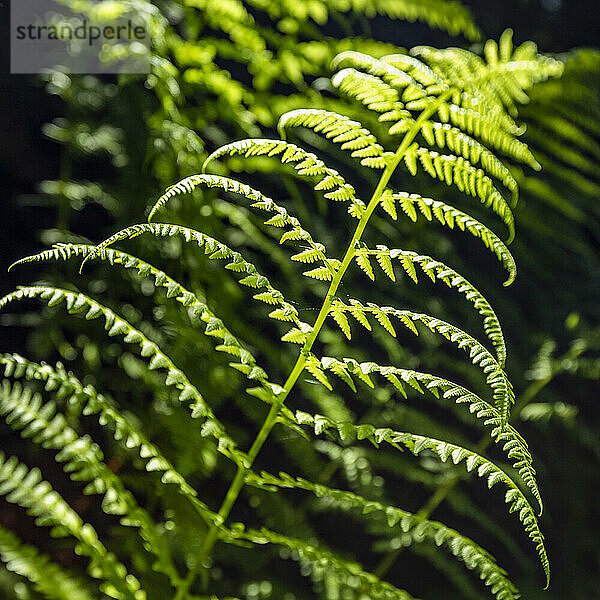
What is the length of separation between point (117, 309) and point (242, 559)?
0.35 metres

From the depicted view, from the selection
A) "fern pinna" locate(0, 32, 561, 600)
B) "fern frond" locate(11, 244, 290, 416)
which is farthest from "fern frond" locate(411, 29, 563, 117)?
"fern frond" locate(11, 244, 290, 416)

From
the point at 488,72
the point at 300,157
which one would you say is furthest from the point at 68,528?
the point at 488,72

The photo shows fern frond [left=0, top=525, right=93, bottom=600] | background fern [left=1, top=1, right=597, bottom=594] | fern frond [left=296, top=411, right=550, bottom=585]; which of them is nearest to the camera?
fern frond [left=296, top=411, right=550, bottom=585]

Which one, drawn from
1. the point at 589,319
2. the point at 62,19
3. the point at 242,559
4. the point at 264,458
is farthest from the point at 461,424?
the point at 62,19

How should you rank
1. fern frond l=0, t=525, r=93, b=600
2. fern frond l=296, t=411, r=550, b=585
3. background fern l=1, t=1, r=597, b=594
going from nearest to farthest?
fern frond l=296, t=411, r=550, b=585 < fern frond l=0, t=525, r=93, b=600 < background fern l=1, t=1, r=597, b=594

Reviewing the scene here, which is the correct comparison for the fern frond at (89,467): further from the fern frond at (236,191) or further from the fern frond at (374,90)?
the fern frond at (374,90)

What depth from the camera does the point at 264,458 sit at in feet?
3.32

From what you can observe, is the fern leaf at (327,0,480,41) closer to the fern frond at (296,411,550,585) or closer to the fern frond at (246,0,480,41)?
the fern frond at (246,0,480,41)

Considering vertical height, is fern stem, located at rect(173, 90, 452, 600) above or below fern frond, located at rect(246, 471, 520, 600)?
above

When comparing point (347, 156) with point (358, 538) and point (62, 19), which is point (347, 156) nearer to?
point (62, 19)

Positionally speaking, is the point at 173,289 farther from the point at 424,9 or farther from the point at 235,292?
the point at 424,9

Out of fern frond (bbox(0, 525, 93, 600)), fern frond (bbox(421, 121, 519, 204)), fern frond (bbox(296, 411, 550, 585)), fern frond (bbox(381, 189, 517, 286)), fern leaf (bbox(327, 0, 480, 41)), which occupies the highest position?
fern leaf (bbox(327, 0, 480, 41))

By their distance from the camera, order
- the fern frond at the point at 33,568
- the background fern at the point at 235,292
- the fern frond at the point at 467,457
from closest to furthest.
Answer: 1. the fern frond at the point at 467,457
2. the fern frond at the point at 33,568
3. the background fern at the point at 235,292

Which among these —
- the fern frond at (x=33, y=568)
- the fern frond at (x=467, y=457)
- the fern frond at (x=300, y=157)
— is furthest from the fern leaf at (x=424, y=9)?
the fern frond at (x=33, y=568)
